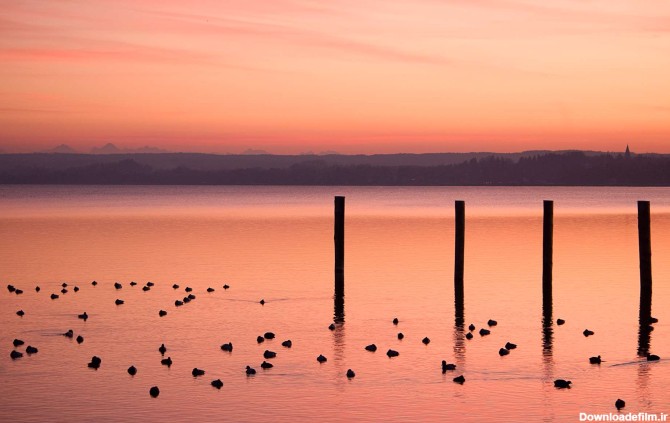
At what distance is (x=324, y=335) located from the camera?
26.4m

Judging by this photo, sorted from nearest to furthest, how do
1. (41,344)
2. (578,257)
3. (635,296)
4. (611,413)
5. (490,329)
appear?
(611,413)
(41,344)
(490,329)
(635,296)
(578,257)

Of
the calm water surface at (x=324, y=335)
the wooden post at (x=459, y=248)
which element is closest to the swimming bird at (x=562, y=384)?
the calm water surface at (x=324, y=335)

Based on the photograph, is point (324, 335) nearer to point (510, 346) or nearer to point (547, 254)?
point (510, 346)

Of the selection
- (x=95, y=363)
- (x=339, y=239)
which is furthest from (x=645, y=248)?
(x=95, y=363)

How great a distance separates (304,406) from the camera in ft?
62.2

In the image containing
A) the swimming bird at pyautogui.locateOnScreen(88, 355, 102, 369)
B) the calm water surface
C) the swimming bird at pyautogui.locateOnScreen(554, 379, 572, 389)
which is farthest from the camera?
the swimming bird at pyautogui.locateOnScreen(88, 355, 102, 369)

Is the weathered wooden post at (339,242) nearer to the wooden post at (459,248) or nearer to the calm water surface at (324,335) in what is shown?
the calm water surface at (324,335)

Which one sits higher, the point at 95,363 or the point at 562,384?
the point at 95,363

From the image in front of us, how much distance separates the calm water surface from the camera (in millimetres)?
19062

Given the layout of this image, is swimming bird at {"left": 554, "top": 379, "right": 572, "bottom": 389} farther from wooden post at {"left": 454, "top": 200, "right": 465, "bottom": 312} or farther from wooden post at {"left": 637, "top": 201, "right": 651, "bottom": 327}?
wooden post at {"left": 454, "top": 200, "right": 465, "bottom": 312}

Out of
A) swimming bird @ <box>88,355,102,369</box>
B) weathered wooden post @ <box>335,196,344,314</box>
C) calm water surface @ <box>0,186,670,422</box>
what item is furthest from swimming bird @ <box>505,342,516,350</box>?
weathered wooden post @ <box>335,196,344,314</box>

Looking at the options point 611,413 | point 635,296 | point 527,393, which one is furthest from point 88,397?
point 635,296

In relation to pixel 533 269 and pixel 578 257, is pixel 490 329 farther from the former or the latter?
pixel 578 257

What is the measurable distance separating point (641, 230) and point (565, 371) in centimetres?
1165
